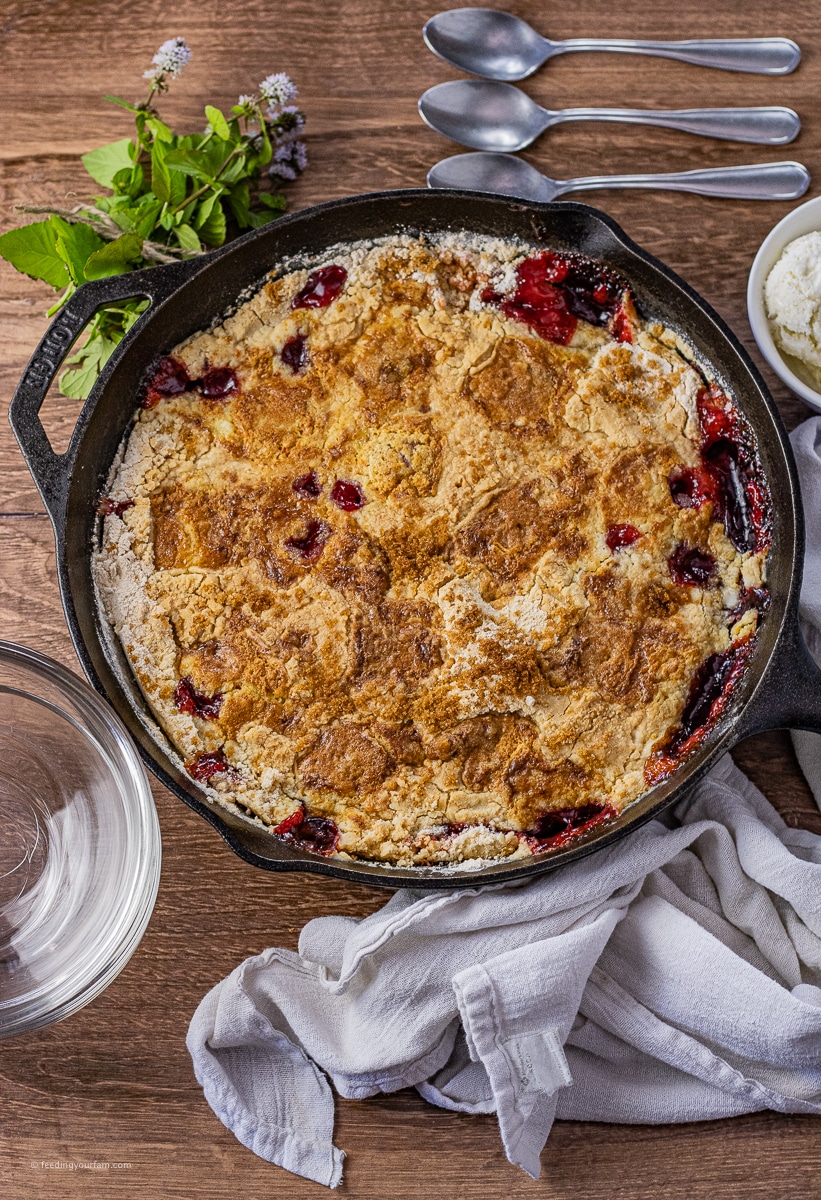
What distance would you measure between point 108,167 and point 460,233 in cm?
100

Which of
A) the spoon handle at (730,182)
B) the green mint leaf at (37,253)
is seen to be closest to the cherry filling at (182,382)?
the green mint leaf at (37,253)

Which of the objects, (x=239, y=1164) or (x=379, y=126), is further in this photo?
(x=379, y=126)

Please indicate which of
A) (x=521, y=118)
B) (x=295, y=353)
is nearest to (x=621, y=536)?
(x=295, y=353)

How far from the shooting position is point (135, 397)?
8.51 feet

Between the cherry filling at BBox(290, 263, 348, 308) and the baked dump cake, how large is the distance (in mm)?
41

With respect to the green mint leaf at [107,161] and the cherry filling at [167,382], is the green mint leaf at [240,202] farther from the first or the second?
the cherry filling at [167,382]

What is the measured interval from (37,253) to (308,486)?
3.05 feet

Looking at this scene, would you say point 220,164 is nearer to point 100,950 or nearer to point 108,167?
point 108,167

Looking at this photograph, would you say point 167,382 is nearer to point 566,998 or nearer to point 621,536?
point 621,536

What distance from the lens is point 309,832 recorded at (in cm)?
249

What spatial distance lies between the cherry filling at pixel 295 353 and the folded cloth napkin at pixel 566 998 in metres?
1.36

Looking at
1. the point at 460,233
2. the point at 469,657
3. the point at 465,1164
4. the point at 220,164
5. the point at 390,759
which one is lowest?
the point at 465,1164

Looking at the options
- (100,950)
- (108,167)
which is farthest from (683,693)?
(108,167)

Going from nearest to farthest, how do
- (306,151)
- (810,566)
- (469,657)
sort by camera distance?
(469,657) < (810,566) < (306,151)
